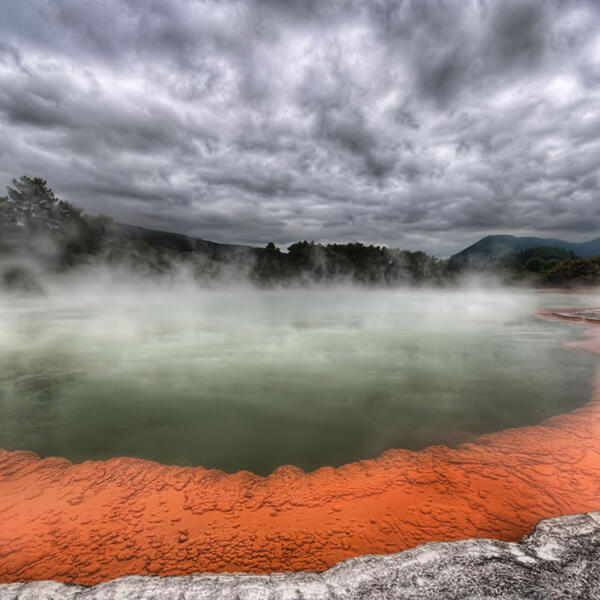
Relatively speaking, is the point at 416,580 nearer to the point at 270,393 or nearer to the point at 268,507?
the point at 268,507

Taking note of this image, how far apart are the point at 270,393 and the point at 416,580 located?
14.0 ft

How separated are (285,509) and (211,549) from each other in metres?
0.73

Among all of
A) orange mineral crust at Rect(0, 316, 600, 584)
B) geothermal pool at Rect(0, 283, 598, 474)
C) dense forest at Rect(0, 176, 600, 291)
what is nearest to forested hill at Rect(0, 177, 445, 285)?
dense forest at Rect(0, 176, 600, 291)

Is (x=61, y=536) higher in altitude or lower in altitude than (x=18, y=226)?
lower

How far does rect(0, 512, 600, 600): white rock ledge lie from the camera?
1.73 meters

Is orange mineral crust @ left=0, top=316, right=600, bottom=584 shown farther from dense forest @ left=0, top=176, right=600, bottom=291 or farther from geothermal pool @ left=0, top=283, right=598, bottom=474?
dense forest @ left=0, top=176, right=600, bottom=291

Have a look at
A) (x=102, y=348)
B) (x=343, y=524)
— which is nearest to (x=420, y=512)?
(x=343, y=524)

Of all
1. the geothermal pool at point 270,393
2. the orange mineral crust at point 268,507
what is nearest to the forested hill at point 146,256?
the geothermal pool at point 270,393

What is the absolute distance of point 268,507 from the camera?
9.53 feet

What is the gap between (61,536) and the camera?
2.53 m

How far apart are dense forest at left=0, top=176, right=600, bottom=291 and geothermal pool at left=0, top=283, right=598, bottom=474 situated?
24.2 metres

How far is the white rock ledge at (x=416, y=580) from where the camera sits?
1.73 metres

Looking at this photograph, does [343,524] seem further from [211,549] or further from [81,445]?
[81,445]

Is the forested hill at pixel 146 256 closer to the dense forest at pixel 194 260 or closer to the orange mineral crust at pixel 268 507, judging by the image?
the dense forest at pixel 194 260
